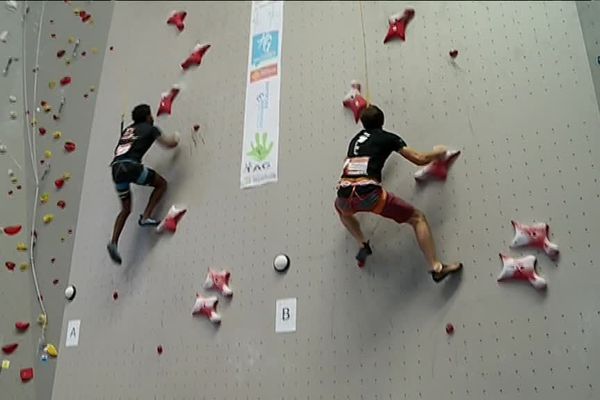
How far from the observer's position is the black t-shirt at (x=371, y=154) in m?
2.39

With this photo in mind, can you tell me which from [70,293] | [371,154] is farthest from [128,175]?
[371,154]

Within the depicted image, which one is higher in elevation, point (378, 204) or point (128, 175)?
point (128, 175)

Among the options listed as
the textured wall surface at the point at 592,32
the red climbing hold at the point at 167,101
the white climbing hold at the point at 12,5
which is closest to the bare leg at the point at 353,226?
the textured wall surface at the point at 592,32

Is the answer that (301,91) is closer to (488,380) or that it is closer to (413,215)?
(413,215)

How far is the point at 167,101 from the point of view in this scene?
3.30 meters

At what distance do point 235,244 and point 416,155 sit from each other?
920mm

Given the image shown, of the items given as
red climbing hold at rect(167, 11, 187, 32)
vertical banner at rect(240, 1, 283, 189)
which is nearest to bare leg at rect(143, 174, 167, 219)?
vertical banner at rect(240, 1, 283, 189)

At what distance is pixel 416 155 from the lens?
2.41 meters

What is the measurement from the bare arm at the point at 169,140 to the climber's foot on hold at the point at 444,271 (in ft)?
4.83

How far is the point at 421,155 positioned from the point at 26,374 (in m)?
1.95

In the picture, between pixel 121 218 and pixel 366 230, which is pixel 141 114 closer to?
pixel 121 218

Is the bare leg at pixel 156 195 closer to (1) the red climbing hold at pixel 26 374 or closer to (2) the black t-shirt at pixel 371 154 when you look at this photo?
(1) the red climbing hold at pixel 26 374

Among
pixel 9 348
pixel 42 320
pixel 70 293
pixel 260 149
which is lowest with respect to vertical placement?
pixel 9 348

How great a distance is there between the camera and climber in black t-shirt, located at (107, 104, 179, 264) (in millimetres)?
2926
